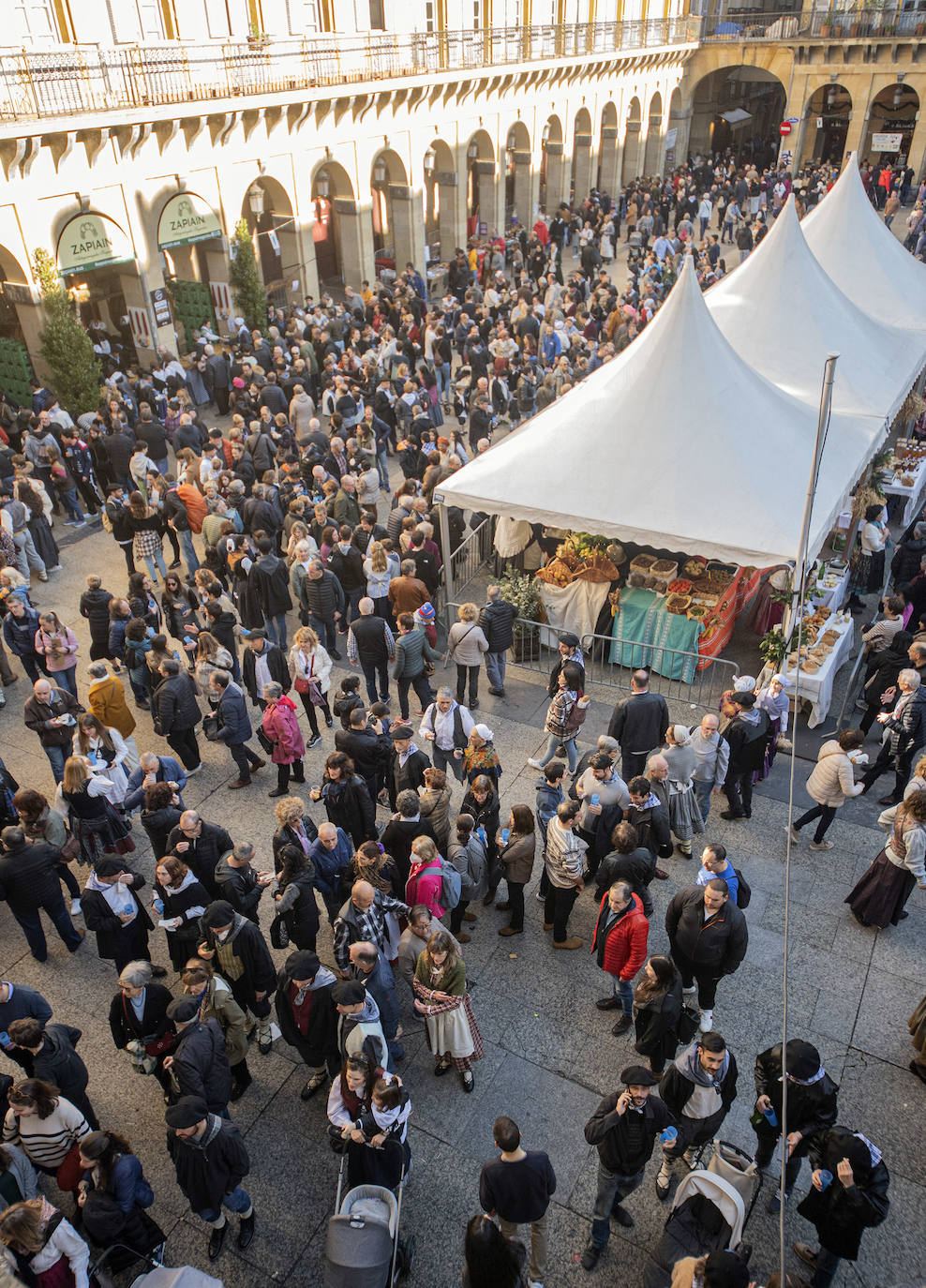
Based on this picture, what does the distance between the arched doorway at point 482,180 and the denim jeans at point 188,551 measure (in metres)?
21.6

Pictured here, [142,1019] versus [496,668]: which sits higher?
[142,1019]

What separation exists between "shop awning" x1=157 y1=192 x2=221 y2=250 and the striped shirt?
57.9ft

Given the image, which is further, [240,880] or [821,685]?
[821,685]

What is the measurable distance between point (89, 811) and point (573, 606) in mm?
5704

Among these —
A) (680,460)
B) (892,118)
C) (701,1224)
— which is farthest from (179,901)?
(892,118)

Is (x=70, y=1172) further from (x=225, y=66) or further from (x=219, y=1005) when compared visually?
(x=225, y=66)

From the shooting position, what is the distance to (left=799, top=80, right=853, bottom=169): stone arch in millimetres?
43062

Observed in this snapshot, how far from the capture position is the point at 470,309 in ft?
66.5

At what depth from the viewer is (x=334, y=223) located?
1085 inches

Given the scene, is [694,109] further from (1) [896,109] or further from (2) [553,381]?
(2) [553,381]

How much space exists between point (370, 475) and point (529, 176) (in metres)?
25.1

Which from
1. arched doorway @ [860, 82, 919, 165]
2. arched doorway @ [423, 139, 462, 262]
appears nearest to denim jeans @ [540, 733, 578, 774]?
arched doorway @ [423, 139, 462, 262]

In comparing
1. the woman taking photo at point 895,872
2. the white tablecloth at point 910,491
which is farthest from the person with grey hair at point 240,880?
the white tablecloth at point 910,491

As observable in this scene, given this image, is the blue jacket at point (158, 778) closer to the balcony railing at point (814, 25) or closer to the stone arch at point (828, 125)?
the balcony railing at point (814, 25)
